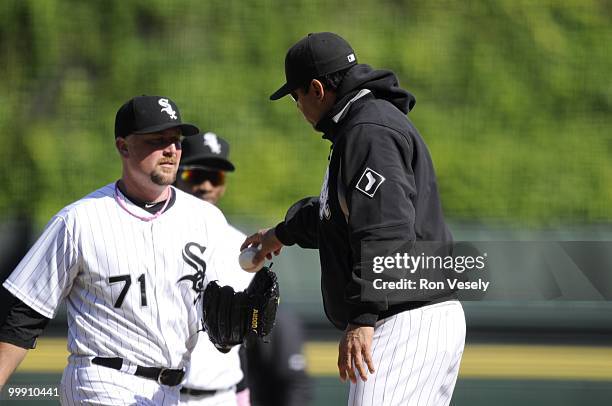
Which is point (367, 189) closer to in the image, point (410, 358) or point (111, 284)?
point (410, 358)

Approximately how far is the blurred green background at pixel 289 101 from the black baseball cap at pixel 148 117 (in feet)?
12.7

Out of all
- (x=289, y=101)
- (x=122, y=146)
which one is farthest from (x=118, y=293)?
(x=289, y=101)

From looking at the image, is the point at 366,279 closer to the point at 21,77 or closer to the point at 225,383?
the point at 225,383

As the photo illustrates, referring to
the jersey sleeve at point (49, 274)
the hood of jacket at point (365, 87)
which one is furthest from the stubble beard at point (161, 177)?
the hood of jacket at point (365, 87)

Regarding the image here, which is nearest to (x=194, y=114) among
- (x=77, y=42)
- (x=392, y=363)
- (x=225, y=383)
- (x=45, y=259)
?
(x=77, y=42)

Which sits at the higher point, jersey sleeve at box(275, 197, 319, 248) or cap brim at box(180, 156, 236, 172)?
jersey sleeve at box(275, 197, 319, 248)

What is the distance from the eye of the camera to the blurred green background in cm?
755

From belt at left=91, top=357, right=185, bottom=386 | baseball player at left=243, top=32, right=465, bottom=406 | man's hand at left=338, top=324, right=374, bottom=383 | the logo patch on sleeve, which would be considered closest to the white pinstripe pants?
baseball player at left=243, top=32, right=465, bottom=406

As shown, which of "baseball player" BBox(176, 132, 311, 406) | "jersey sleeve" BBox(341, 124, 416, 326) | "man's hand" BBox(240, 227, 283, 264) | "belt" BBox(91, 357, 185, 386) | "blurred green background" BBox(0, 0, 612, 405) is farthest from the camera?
"blurred green background" BBox(0, 0, 612, 405)

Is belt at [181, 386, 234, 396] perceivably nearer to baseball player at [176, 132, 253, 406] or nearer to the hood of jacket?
baseball player at [176, 132, 253, 406]

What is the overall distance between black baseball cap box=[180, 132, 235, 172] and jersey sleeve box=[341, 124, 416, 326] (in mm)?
1828

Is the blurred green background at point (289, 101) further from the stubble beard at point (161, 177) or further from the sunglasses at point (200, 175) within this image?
the stubble beard at point (161, 177)

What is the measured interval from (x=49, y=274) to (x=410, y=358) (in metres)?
1.18

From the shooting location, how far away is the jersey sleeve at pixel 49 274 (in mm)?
3172
